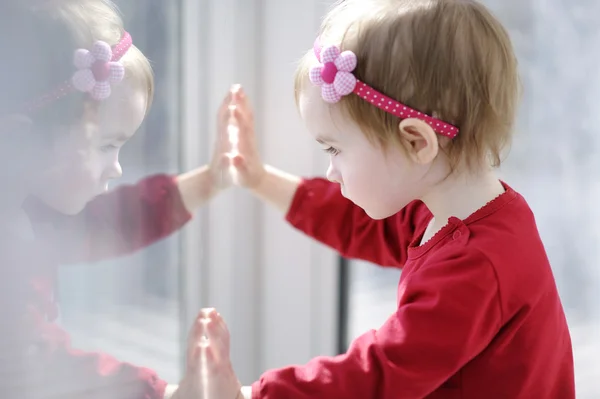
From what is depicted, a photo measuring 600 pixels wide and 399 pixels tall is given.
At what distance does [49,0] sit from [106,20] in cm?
8

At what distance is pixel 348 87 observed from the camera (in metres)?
0.67

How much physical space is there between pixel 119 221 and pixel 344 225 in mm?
397

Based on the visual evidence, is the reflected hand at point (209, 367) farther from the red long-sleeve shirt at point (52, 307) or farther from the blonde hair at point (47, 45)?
the blonde hair at point (47, 45)

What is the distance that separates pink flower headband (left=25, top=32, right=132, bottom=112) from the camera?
47 cm

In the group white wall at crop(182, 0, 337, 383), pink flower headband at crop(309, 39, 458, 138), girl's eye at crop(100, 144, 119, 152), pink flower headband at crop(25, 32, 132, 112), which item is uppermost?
pink flower headband at crop(25, 32, 132, 112)

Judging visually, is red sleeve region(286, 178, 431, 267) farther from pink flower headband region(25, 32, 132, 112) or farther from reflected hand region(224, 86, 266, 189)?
pink flower headband region(25, 32, 132, 112)

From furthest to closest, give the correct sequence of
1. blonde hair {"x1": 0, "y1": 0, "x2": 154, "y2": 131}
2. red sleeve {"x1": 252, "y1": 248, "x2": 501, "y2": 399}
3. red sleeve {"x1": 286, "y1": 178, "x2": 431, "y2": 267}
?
1. red sleeve {"x1": 286, "y1": 178, "x2": 431, "y2": 267}
2. red sleeve {"x1": 252, "y1": 248, "x2": 501, "y2": 399}
3. blonde hair {"x1": 0, "y1": 0, "x2": 154, "y2": 131}

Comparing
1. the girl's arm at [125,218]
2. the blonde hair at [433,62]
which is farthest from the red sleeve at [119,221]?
the blonde hair at [433,62]

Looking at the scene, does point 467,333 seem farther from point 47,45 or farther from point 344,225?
point 47,45

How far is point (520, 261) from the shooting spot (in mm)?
696

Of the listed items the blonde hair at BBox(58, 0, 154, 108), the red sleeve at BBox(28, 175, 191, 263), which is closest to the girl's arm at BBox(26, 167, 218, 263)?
the red sleeve at BBox(28, 175, 191, 263)

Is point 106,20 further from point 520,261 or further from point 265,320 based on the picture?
point 265,320

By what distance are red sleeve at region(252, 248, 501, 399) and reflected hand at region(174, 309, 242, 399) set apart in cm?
3

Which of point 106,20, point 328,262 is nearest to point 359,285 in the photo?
point 328,262
